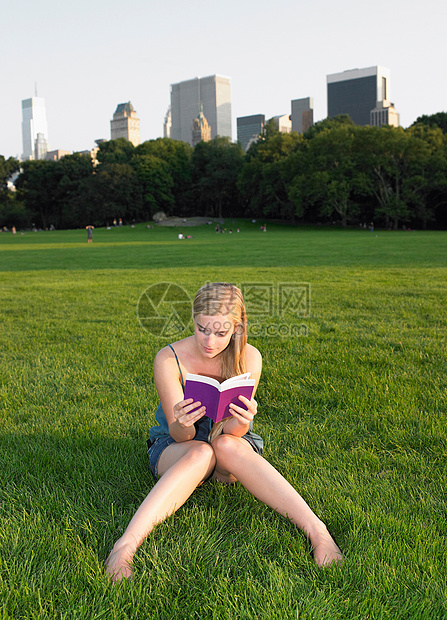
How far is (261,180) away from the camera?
65062mm

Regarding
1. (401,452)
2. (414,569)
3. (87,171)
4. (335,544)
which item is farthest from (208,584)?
(87,171)

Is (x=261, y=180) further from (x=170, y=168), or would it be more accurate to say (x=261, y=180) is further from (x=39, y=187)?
(x=39, y=187)

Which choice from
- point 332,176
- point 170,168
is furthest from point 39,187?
point 332,176

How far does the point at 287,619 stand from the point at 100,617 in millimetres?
744

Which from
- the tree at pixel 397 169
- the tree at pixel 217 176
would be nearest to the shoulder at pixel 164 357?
the tree at pixel 397 169

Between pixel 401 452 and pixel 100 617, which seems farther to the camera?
pixel 401 452

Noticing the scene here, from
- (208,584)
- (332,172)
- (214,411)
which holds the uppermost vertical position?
(332,172)

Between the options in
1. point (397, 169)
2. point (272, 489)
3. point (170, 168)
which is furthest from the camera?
point (170, 168)

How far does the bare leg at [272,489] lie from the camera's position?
243 cm

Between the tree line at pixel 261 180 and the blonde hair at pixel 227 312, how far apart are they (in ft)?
167

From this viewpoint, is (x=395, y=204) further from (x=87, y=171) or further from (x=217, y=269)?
(x=87, y=171)

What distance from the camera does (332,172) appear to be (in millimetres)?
53625

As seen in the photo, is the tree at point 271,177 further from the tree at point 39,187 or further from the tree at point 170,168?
the tree at point 39,187

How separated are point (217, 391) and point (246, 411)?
0.28 meters
